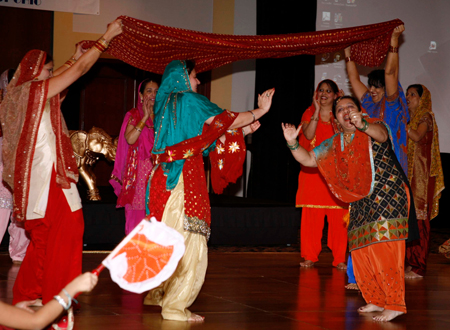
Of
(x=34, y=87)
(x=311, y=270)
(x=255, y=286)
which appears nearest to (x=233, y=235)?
(x=311, y=270)

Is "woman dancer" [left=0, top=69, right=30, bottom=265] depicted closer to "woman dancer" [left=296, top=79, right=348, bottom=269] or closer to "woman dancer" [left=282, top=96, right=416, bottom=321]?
"woman dancer" [left=296, top=79, right=348, bottom=269]

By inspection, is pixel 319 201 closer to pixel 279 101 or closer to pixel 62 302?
pixel 279 101

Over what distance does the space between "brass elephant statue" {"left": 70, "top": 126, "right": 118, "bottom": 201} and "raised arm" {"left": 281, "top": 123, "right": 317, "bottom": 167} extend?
297 centimetres

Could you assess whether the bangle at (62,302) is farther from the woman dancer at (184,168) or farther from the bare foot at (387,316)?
the bare foot at (387,316)

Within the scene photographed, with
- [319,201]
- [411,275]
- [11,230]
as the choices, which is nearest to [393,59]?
[319,201]

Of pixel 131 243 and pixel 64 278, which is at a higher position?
pixel 131 243

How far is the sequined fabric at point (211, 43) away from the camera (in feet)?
11.2

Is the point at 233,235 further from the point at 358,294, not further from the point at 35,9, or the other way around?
the point at 35,9

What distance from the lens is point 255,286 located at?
4234 millimetres

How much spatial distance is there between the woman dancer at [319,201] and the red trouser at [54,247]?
2689mm

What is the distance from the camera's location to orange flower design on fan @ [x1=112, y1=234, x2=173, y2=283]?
59.0 inches

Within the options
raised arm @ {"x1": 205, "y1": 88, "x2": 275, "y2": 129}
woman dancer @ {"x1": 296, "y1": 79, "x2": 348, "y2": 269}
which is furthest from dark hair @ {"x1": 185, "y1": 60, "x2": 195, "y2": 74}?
woman dancer @ {"x1": 296, "y1": 79, "x2": 348, "y2": 269}

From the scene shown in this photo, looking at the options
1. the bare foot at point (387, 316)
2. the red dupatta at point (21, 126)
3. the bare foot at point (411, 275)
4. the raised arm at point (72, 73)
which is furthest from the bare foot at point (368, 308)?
the raised arm at point (72, 73)

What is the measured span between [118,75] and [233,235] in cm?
331
